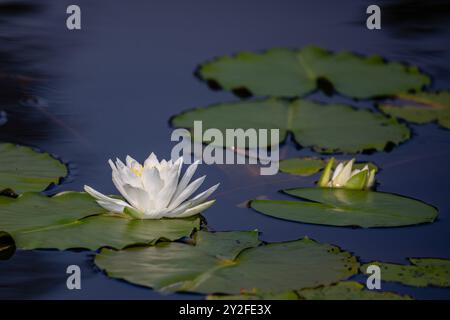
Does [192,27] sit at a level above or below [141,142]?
above

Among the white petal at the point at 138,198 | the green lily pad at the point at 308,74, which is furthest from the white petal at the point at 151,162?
the green lily pad at the point at 308,74

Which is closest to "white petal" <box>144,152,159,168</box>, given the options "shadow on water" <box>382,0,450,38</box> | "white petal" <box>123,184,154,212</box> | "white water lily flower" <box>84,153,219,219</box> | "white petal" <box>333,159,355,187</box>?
"white water lily flower" <box>84,153,219,219</box>

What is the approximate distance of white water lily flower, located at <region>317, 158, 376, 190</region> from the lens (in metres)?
3.42

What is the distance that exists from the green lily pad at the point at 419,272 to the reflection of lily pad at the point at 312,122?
109 centimetres

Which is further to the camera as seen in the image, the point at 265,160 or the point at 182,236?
the point at 265,160

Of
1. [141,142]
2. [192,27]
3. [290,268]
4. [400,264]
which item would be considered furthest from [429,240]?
[192,27]

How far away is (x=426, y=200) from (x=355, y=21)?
8.46ft

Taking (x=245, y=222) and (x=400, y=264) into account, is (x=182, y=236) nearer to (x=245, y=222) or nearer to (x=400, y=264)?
(x=245, y=222)

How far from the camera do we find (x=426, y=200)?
3404 mm

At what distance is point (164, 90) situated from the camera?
178 inches

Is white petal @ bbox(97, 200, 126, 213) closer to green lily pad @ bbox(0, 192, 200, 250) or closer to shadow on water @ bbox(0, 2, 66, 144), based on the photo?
green lily pad @ bbox(0, 192, 200, 250)

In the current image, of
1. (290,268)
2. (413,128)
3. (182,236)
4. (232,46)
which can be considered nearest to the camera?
(290,268)

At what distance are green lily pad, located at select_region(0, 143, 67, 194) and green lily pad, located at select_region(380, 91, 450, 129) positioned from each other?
1837 mm

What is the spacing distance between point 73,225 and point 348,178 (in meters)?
1.17
